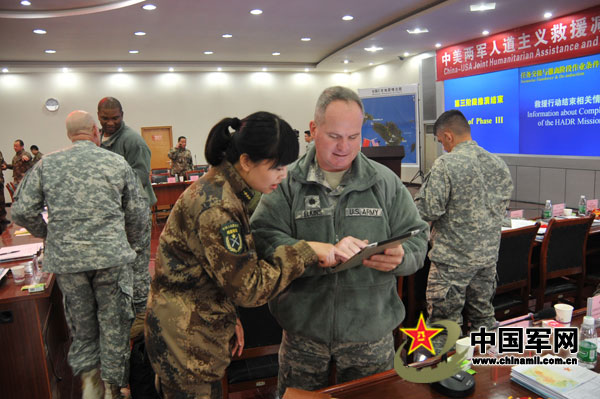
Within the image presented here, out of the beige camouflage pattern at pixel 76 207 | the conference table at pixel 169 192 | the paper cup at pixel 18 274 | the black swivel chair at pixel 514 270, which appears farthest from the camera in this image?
the conference table at pixel 169 192

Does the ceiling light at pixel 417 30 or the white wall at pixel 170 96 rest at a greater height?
the ceiling light at pixel 417 30

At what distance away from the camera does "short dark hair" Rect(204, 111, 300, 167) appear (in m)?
1.19

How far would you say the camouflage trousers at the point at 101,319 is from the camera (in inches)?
93.6

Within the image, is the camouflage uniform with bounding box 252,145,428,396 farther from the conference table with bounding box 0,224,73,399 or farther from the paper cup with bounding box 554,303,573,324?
the conference table with bounding box 0,224,73,399

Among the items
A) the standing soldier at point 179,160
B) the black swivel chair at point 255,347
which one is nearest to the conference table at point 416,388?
the black swivel chair at point 255,347

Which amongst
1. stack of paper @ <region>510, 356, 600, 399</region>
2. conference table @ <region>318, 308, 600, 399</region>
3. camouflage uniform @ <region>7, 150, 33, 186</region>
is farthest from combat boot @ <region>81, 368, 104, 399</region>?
camouflage uniform @ <region>7, 150, 33, 186</region>

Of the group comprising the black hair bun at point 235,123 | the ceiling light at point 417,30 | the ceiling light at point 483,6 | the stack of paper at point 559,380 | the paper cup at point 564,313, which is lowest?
the stack of paper at point 559,380

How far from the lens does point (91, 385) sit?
249 centimetres

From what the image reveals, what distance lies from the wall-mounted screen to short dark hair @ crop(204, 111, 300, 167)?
24.8 feet

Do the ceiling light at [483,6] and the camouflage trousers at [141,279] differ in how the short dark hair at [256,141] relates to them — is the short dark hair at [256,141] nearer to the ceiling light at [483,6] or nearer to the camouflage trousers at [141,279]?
the camouflage trousers at [141,279]

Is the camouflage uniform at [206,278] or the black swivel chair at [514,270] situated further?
the black swivel chair at [514,270]

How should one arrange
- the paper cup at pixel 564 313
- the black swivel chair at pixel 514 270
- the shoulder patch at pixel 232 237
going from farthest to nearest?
1. the black swivel chair at pixel 514 270
2. the paper cup at pixel 564 313
3. the shoulder patch at pixel 232 237

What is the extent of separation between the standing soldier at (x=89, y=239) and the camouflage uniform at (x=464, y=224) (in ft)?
5.62

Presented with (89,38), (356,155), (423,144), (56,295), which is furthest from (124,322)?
(423,144)
